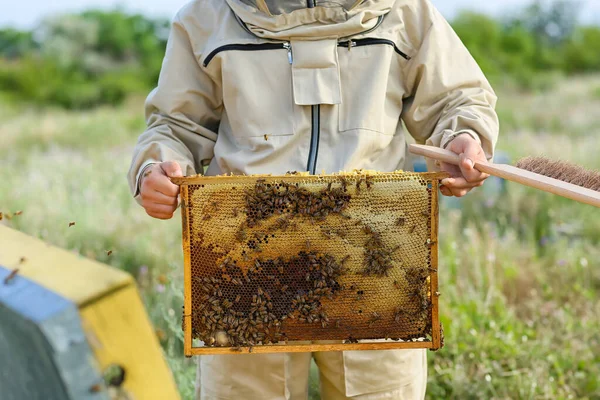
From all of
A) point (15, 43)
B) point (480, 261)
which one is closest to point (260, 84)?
point (480, 261)

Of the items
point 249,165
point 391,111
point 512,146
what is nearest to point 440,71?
point 391,111

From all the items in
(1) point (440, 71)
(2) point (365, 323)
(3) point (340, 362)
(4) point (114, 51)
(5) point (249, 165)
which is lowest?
(3) point (340, 362)

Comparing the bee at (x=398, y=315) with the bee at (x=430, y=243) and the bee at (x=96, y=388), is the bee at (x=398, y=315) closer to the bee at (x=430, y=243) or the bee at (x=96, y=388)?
the bee at (x=430, y=243)

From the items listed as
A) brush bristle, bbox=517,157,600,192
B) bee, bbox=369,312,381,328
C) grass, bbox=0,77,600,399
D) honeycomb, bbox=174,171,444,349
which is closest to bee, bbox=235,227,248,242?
honeycomb, bbox=174,171,444,349

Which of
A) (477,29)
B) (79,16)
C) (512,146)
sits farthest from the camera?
(477,29)

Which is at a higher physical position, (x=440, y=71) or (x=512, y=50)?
(x=512, y=50)

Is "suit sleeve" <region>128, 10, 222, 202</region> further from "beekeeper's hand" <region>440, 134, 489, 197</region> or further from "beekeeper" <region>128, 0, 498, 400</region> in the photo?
"beekeeper's hand" <region>440, 134, 489, 197</region>

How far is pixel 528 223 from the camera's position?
20.5 ft

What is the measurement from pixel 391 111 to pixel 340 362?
99cm

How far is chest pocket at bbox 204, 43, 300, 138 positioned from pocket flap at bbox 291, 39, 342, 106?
0.05 meters

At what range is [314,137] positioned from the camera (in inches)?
98.4

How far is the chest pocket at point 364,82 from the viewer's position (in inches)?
98.0

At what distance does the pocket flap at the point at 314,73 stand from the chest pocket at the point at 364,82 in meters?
0.06

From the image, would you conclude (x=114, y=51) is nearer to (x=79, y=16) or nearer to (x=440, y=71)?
(x=79, y=16)
